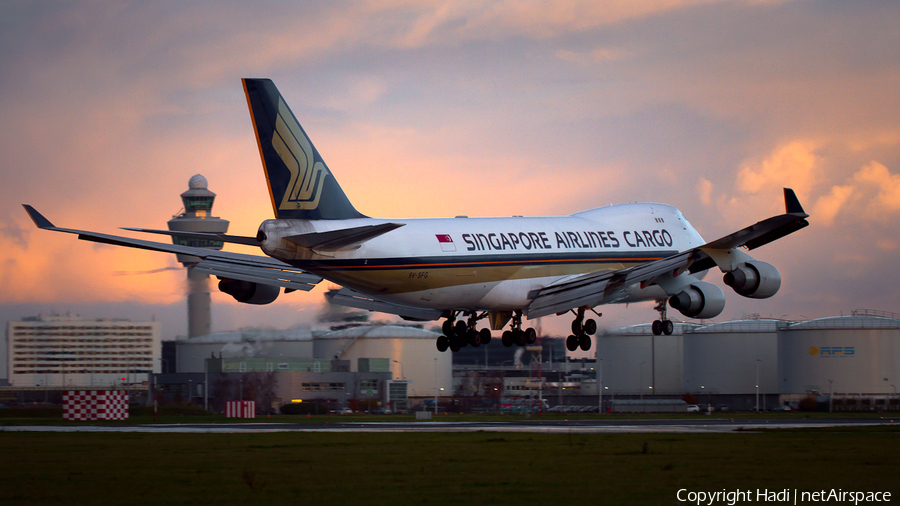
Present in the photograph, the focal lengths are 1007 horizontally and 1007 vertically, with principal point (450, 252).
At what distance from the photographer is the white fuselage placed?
34.1m

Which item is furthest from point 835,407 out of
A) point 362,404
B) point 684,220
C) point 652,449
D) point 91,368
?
point 91,368

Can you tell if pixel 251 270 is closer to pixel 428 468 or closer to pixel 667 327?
pixel 428 468

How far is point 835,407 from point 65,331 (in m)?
74.6

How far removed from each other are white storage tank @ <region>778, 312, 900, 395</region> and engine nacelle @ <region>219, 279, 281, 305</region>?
7513 centimetres

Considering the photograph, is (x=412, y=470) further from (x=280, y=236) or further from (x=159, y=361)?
(x=159, y=361)

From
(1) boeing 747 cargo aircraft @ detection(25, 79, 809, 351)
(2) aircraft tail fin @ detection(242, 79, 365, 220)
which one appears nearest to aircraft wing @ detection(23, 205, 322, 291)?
(1) boeing 747 cargo aircraft @ detection(25, 79, 809, 351)

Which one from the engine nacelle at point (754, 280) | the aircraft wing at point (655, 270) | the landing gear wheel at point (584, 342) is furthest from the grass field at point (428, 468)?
the engine nacelle at point (754, 280)

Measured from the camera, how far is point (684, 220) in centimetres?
4734

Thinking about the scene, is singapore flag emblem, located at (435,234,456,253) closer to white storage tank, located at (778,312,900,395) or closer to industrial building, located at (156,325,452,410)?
industrial building, located at (156,325,452,410)

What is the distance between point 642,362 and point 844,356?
2553cm

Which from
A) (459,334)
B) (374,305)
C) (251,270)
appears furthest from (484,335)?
(251,270)

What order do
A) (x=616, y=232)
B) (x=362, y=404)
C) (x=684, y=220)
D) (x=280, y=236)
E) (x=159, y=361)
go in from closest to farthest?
(x=280, y=236) < (x=616, y=232) < (x=684, y=220) < (x=362, y=404) < (x=159, y=361)

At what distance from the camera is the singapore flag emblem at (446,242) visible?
1442 inches

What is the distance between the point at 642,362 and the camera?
4729 inches
